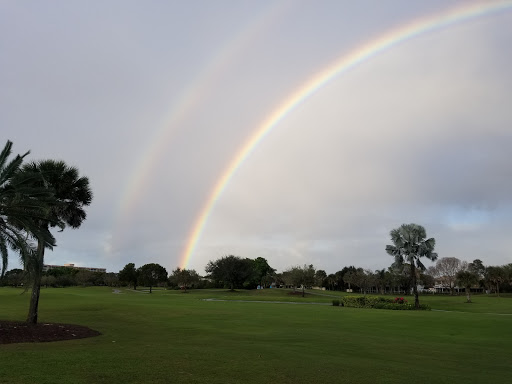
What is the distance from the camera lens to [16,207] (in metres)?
20.4

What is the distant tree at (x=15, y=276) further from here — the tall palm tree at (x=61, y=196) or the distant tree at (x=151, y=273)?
the distant tree at (x=151, y=273)

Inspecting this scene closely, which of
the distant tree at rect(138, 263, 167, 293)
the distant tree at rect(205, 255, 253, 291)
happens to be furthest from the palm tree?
the distant tree at rect(138, 263, 167, 293)

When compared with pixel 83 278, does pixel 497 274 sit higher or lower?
higher

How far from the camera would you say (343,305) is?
5828 centimetres

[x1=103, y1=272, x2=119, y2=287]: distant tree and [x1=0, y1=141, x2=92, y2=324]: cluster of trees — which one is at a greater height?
[x1=0, y1=141, x2=92, y2=324]: cluster of trees

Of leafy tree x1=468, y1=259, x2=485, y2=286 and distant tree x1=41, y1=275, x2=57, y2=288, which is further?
leafy tree x1=468, y1=259, x2=485, y2=286

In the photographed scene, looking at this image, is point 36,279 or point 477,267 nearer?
point 36,279

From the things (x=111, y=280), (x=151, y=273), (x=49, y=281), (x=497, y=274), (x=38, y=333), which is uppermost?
(x=497, y=274)

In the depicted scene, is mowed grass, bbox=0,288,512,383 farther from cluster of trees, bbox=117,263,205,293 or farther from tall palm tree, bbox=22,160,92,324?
cluster of trees, bbox=117,263,205,293

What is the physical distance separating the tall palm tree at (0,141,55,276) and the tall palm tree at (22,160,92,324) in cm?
257

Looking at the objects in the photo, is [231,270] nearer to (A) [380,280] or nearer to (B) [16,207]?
(A) [380,280]

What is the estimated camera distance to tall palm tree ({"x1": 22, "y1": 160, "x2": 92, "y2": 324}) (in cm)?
2462

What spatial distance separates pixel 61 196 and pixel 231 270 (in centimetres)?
9575

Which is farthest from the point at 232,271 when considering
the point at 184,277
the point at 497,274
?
the point at 497,274
